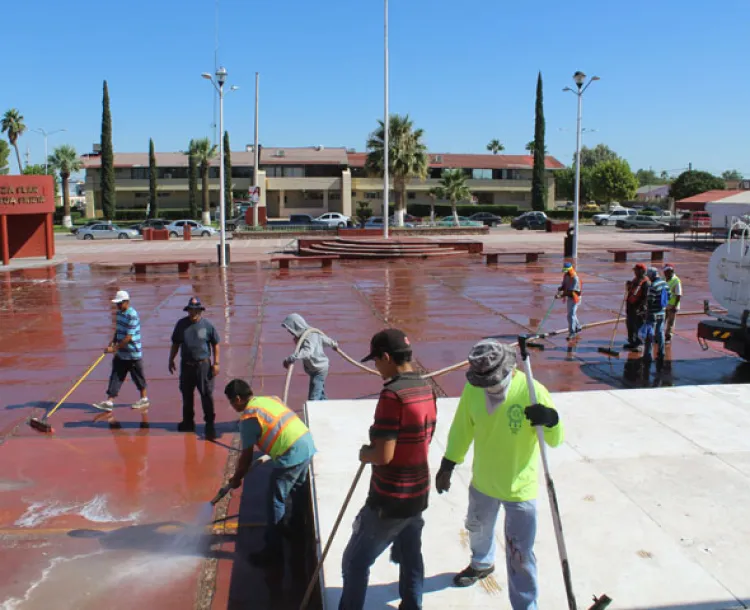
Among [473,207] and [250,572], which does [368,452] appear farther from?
[473,207]

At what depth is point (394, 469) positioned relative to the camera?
164 inches

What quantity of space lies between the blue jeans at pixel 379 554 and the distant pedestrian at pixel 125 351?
5.92 metres

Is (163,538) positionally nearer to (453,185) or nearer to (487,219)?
(453,185)

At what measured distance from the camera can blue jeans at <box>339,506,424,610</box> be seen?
166 inches

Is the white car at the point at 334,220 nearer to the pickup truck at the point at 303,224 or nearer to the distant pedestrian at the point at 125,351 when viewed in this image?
the pickup truck at the point at 303,224

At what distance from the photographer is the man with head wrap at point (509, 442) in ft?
13.6

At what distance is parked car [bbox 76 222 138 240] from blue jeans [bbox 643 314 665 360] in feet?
142

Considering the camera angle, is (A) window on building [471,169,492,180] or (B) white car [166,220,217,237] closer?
(B) white car [166,220,217,237]

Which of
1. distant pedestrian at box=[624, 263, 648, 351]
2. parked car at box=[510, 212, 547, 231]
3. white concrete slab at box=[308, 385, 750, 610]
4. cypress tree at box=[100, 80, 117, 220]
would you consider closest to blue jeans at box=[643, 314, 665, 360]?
distant pedestrian at box=[624, 263, 648, 351]

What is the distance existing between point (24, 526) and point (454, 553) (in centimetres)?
355

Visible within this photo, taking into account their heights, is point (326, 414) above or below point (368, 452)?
below

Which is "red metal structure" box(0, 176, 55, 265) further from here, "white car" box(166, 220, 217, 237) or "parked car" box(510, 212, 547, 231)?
"parked car" box(510, 212, 547, 231)

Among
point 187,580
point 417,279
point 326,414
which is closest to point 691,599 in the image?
point 187,580

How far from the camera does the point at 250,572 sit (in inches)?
217
